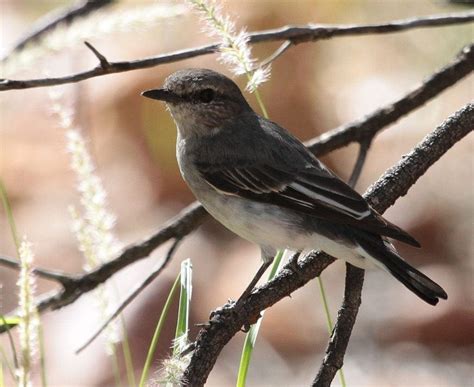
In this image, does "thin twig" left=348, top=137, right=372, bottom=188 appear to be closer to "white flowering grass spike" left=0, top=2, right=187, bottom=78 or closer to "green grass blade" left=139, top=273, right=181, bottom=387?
"white flowering grass spike" left=0, top=2, right=187, bottom=78

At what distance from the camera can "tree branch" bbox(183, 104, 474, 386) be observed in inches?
95.7

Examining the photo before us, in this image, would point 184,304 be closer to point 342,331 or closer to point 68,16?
point 342,331

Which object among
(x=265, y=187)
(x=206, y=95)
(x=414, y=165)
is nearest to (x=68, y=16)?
(x=206, y=95)

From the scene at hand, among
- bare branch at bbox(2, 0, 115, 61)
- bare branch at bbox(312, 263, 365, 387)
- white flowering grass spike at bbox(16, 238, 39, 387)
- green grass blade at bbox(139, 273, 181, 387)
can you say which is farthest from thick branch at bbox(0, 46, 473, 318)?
white flowering grass spike at bbox(16, 238, 39, 387)

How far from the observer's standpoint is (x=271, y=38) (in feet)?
11.2

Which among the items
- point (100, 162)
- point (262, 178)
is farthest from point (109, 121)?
point (262, 178)

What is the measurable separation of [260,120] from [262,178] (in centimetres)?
47

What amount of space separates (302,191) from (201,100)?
2.29 ft

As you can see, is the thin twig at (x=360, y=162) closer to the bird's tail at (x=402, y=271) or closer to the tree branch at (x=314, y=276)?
the tree branch at (x=314, y=276)

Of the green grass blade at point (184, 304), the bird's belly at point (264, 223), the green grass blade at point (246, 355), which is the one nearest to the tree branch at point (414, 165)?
the bird's belly at point (264, 223)

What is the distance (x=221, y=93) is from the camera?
147 inches

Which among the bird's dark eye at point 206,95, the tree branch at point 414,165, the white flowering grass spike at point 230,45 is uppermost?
the bird's dark eye at point 206,95

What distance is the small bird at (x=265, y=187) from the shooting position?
2857mm

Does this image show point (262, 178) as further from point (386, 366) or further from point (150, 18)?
point (386, 366)
